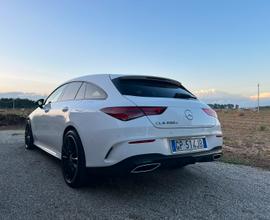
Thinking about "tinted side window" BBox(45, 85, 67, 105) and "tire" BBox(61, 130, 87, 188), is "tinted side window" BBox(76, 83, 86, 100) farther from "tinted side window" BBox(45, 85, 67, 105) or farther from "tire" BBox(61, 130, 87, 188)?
"tinted side window" BBox(45, 85, 67, 105)

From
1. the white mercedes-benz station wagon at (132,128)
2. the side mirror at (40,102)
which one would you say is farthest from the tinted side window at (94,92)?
the side mirror at (40,102)

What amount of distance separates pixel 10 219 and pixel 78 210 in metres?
0.72

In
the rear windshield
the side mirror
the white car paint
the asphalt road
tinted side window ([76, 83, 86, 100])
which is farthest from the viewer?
the side mirror

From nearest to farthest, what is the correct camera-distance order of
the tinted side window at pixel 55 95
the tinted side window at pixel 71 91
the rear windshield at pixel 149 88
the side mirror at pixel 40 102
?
1. the rear windshield at pixel 149 88
2. the tinted side window at pixel 71 91
3. the tinted side window at pixel 55 95
4. the side mirror at pixel 40 102

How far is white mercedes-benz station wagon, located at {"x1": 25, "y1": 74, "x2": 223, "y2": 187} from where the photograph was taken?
12.4 feet

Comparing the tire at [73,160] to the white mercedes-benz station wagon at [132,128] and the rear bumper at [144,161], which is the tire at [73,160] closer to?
the white mercedes-benz station wagon at [132,128]

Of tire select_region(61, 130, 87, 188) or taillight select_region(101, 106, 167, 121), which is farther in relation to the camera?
tire select_region(61, 130, 87, 188)

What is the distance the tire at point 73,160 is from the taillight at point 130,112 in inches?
29.8

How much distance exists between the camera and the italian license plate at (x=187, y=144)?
3.97 meters

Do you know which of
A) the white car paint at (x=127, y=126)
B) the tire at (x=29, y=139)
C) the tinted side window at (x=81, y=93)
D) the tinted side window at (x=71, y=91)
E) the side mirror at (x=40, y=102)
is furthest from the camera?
the tire at (x=29, y=139)

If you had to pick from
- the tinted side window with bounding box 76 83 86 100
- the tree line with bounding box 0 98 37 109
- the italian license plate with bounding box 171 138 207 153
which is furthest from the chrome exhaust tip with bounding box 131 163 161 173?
the tree line with bounding box 0 98 37 109

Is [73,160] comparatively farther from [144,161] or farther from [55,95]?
[55,95]

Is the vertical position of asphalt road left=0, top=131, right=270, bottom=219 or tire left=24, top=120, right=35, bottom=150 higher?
tire left=24, top=120, right=35, bottom=150

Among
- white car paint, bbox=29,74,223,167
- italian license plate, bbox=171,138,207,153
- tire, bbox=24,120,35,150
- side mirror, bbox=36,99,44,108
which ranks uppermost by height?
side mirror, bbox=36,99,44,108
